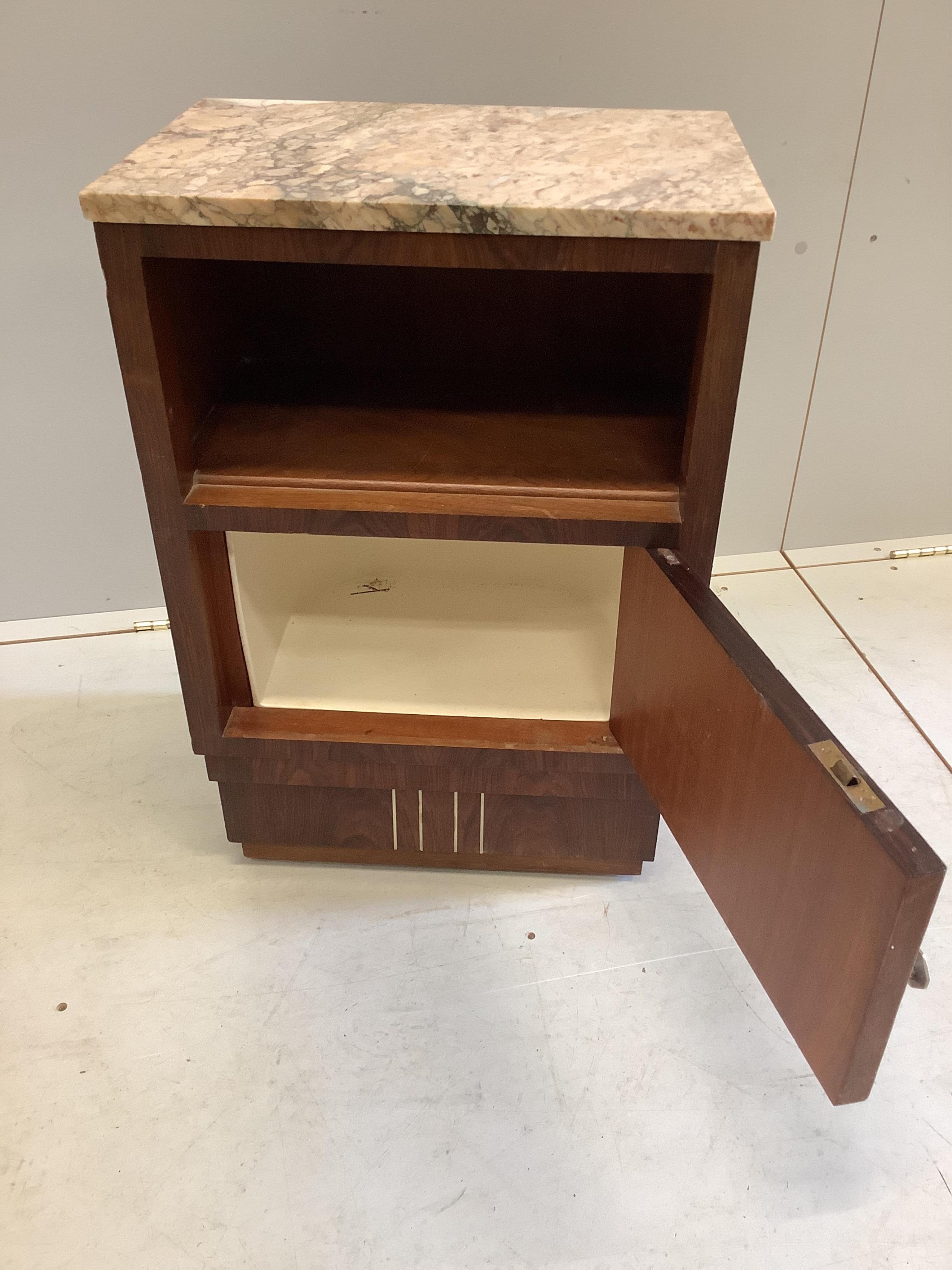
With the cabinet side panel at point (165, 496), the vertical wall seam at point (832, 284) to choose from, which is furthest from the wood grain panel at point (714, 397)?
the vertical wall seam at point (832, 284)

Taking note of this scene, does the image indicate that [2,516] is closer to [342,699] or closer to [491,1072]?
[342,699]

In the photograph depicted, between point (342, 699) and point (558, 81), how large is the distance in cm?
87

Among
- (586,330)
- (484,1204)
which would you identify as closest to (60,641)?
(586,330)

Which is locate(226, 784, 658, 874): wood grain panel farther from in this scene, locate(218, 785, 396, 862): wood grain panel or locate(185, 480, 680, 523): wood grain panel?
locate(185, 480, 680, 523): wood grain panel

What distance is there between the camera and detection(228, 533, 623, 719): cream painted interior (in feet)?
3.72

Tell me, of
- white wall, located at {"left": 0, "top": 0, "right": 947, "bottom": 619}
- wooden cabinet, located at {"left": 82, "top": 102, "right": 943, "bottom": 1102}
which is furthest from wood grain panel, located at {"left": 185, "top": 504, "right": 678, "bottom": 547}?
white wall, located at {"left": 0, "top": 0, "right": 947, "bottom": 619}

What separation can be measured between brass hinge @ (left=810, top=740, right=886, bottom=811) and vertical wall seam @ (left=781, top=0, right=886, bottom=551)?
44.1 inches

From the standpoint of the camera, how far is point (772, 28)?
4.29 ft

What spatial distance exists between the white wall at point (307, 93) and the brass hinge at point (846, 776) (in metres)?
1.05

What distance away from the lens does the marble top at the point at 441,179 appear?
0.76 metres

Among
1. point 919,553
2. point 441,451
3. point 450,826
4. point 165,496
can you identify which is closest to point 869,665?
point 919,553

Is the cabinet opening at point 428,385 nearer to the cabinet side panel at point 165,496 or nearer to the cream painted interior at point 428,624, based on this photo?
the cabinet side panel at point 165,496

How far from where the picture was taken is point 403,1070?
39.1 inches

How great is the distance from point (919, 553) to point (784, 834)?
1307mm
